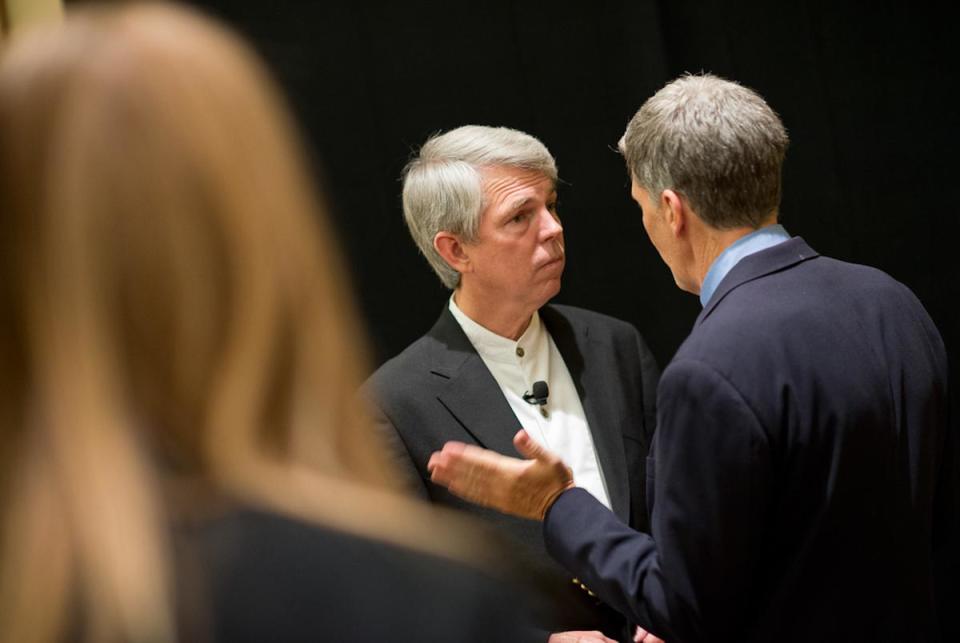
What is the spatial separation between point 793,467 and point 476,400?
90cm

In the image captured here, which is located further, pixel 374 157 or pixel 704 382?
pixel 374 157

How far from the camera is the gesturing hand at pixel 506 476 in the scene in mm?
1947

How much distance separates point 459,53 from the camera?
11.1 feet

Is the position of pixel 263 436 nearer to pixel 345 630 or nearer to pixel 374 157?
pixel 345 630

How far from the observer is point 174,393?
850mm

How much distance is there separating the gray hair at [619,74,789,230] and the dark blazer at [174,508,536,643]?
3.99ft

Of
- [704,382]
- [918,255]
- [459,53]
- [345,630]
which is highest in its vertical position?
[459,53]

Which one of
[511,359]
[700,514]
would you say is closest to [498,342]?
[511,359]

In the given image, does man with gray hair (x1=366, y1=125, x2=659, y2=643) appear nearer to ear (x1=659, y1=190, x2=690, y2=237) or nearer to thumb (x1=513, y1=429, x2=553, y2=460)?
thumb (x1=513, y1=429, x2=553, y2=460)

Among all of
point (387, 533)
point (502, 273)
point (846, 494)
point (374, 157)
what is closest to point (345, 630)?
point (387, 533)

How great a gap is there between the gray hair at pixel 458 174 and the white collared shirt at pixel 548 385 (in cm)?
19

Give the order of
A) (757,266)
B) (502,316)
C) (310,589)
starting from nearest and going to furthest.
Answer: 1. (310,589)
2. (757,266)
3. (502,316)

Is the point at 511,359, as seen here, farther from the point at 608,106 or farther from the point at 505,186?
the point at 608,106

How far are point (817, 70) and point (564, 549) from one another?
221cm
